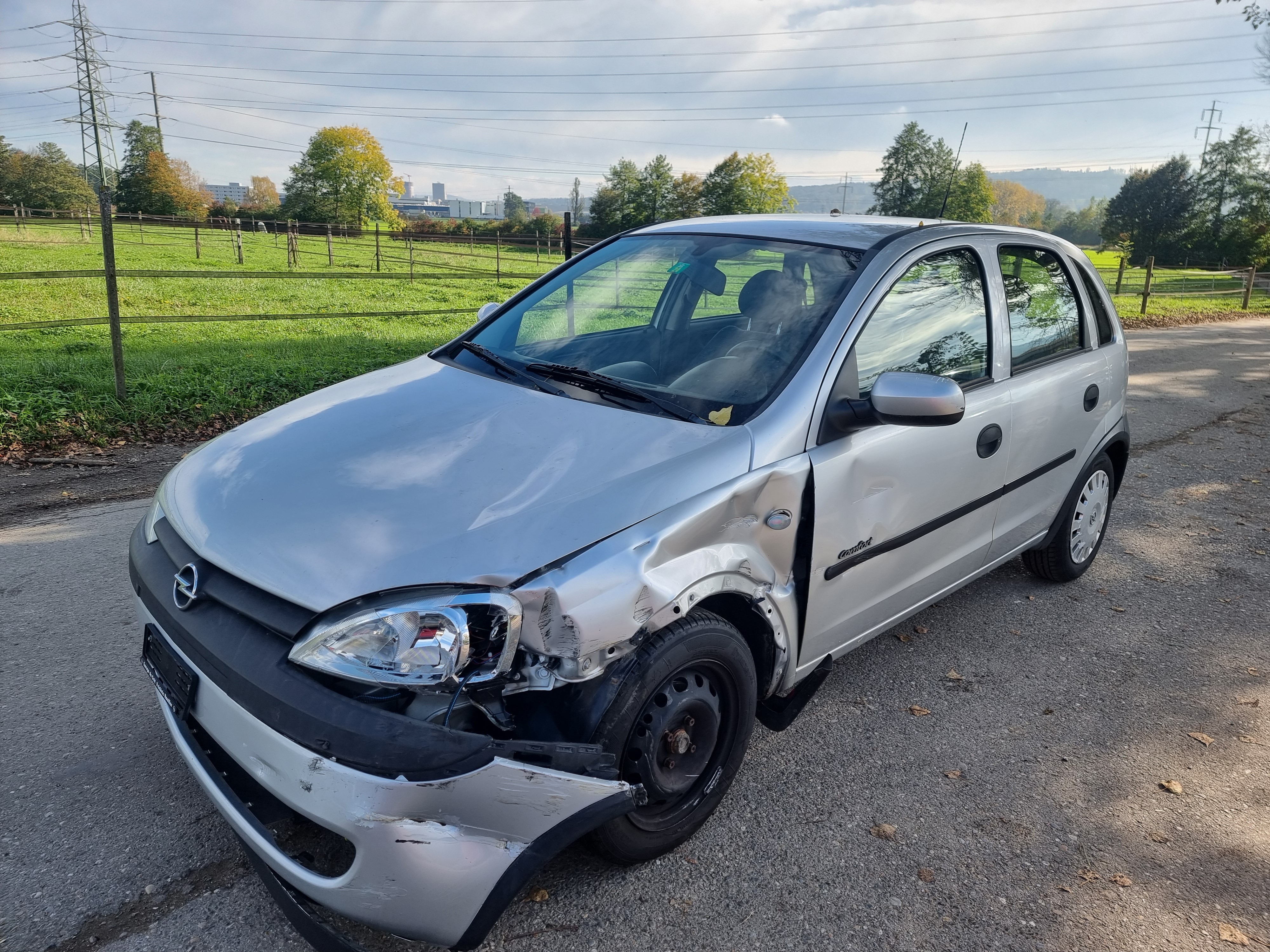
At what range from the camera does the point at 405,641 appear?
190 centimetres

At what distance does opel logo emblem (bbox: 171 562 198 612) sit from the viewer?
84.7 inches

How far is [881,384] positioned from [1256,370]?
42.9ft

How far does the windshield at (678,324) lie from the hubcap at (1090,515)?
2.21 meters

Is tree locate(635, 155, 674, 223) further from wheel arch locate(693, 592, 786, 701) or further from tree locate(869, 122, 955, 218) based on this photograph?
wheel arch locate(693, 592, 786, 701)

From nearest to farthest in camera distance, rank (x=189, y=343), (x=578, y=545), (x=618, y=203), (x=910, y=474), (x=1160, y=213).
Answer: (x=578, y=545), (x=910, y=474), (x=189, y=343), (x=618, y=203), (x=1160, y=213)

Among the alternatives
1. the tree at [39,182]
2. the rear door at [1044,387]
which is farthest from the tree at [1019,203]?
the rear door at [1044,387]

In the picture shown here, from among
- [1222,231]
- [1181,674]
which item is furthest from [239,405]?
[1222,231]

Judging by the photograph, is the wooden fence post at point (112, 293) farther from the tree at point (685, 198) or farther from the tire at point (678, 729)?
the tree at point (685, 198)

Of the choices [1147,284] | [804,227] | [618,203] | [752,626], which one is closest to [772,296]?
[804,227]

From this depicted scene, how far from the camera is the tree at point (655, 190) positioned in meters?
45.9

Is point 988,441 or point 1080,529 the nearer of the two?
point 988,441

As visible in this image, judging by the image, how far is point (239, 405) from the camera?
7258mm

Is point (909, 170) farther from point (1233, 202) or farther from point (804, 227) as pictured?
point (804, 227)

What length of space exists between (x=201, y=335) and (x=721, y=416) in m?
10.4
